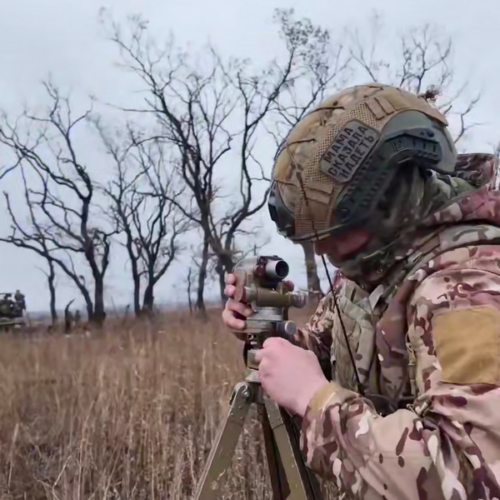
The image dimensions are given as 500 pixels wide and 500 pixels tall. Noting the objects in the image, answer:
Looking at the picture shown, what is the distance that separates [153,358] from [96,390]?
887 mm

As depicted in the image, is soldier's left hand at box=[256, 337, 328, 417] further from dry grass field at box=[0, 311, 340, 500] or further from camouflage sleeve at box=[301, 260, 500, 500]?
dry grass field at box=[0, 311, 340, 500]

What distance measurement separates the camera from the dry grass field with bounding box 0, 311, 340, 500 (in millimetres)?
2883

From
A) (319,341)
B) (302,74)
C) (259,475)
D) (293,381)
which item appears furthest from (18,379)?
(302,74)

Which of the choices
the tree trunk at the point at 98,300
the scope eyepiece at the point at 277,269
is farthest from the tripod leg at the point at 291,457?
the tree trunk at the point at 98,300

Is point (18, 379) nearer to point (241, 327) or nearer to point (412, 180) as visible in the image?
point (241, 327)

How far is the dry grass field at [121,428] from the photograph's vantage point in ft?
9.46

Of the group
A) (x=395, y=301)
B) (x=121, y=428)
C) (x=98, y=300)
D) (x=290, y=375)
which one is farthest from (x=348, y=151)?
(x=98, y=300)

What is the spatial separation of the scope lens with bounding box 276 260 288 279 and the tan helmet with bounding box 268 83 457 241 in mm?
89

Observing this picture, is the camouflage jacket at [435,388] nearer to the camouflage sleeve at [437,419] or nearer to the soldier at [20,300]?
the camouflage sleeve at [437,419]

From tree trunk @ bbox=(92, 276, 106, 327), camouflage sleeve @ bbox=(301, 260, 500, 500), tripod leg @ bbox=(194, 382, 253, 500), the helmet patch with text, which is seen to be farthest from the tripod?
tree trunk @ bbox=(92, 276, 106, 327)

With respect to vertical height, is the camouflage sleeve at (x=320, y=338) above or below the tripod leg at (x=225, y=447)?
above

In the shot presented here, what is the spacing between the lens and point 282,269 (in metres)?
1.52

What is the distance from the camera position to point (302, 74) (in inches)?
869

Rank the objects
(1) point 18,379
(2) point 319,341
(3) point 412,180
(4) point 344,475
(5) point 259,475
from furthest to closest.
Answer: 1. (1) point 18,379
2. (5) point 259,475
3. (2) point 319,341
4. (3) point 412,180
5. (4) point 344,475
